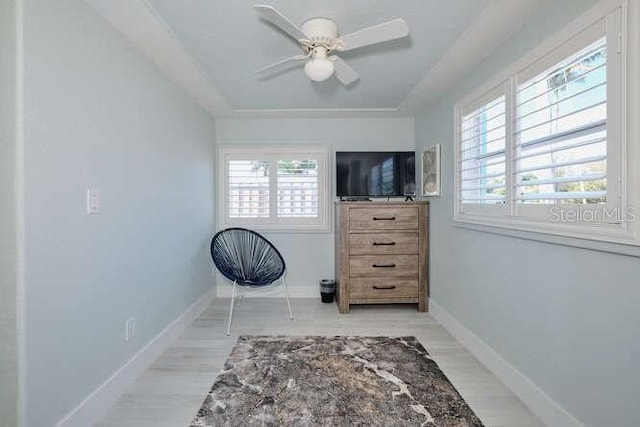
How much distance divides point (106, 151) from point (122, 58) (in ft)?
1.97

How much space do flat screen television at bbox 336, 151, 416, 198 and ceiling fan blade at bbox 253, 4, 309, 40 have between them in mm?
1989

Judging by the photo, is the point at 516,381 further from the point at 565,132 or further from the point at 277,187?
the point at 277,187

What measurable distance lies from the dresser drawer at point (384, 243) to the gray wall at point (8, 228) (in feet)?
8.29

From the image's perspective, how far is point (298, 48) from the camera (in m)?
2.19

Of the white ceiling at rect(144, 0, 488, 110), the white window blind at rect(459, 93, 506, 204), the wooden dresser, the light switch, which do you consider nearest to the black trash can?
the wooden dresser

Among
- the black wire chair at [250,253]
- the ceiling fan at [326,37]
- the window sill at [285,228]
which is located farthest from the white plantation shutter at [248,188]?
the ceiling fan at [326,37]

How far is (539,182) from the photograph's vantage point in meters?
1.72

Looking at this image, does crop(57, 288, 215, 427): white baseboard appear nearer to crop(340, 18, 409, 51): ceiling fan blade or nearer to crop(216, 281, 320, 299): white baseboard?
crop(216, 281, 320, 299): white baseboard

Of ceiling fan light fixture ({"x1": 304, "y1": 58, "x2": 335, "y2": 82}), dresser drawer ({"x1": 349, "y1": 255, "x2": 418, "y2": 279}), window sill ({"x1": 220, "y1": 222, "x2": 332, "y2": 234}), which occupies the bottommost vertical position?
dresser drawer ({"x1": 349, "y1": 255, "x2": 418, "y2": 279})

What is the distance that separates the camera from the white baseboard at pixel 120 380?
1.58 metres

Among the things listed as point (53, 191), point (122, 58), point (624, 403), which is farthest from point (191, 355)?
point (624, 403)

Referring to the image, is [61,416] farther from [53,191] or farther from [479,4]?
[479,4]

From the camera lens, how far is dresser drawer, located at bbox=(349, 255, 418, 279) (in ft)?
10.9

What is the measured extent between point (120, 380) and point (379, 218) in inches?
95.8
